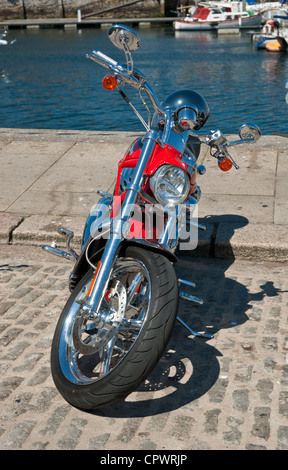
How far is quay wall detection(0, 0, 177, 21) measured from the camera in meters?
56.4

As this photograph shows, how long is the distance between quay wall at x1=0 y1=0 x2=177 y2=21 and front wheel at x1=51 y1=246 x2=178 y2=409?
55904 mm

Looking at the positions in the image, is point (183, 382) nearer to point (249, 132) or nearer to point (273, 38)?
point (249, 132)

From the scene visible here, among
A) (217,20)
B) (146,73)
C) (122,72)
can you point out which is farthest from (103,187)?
(217,20)

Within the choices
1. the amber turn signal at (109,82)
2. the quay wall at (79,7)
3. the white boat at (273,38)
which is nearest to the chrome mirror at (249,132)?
the amber turn signal at (109,82)

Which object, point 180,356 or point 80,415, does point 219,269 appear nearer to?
point 180,356

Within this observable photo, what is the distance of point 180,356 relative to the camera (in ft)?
12.6

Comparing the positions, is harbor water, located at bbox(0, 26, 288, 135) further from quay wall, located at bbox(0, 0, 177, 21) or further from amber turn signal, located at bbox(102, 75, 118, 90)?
amber turn signal, located at bbox(102, 75, 118, 90)

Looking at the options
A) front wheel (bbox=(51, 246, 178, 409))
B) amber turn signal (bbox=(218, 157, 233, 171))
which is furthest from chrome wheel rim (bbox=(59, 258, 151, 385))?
amber turn signal (bbox=(218, 157, 233, 171))

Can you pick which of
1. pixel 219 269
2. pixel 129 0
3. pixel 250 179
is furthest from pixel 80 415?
pixel 129 0

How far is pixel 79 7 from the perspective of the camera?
5728 centimetres

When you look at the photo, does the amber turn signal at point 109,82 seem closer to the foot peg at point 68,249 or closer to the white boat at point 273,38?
the foot peg at point 68,249

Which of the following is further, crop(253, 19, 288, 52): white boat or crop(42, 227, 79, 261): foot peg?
crop(253, 19, 288, 52): white boat

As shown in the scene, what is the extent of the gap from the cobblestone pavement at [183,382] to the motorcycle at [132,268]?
170 millimetres

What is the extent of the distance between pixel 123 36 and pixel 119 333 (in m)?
1.51
